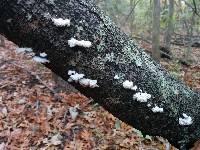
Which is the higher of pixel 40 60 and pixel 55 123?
pixel 40 60

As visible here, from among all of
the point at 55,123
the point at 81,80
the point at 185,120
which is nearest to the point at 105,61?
the point at 81,80

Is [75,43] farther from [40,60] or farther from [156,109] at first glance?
[156,109]

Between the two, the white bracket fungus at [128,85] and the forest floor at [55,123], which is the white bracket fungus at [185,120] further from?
the forest floor at [55,123]

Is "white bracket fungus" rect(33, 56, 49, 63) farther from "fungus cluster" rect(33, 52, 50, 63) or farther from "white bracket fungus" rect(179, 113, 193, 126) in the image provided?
"white bracket fungus" rect(179, 113, 193, 126)

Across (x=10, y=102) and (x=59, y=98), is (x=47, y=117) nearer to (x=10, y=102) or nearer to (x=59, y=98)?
(x=59, y=98)

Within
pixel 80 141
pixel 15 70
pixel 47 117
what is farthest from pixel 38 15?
pixel 15 70

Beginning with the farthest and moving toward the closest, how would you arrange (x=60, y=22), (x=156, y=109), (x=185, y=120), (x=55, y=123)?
1. (x=55, y=123)
2. (x=185, y=120)
3. (x=156, y=109)
4. (x=60, y=22)
